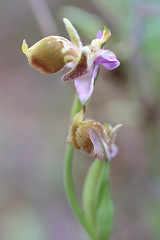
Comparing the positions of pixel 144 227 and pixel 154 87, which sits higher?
pixel 154 87

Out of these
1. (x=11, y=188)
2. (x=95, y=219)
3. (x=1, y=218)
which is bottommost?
(x=95, y=219)

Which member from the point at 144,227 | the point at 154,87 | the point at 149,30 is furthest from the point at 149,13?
the point at 144,227

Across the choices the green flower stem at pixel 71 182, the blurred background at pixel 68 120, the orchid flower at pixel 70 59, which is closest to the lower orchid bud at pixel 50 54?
the orchid flower at pixel 70 59

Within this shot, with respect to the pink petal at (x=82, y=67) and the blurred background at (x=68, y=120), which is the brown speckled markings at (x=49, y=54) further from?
the blurred background at (x=68, y=120)

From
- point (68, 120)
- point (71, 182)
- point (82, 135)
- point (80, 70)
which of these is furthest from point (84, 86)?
point (68, 120)

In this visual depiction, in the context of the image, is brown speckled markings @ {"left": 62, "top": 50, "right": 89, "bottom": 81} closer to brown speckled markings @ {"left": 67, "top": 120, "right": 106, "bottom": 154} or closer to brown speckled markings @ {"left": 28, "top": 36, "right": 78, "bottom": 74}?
brown speckled markings @ {"left": 28, "top": 36, "right": 78, "bottom": 74}

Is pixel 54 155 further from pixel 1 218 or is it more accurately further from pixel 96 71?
pixel 96 71
